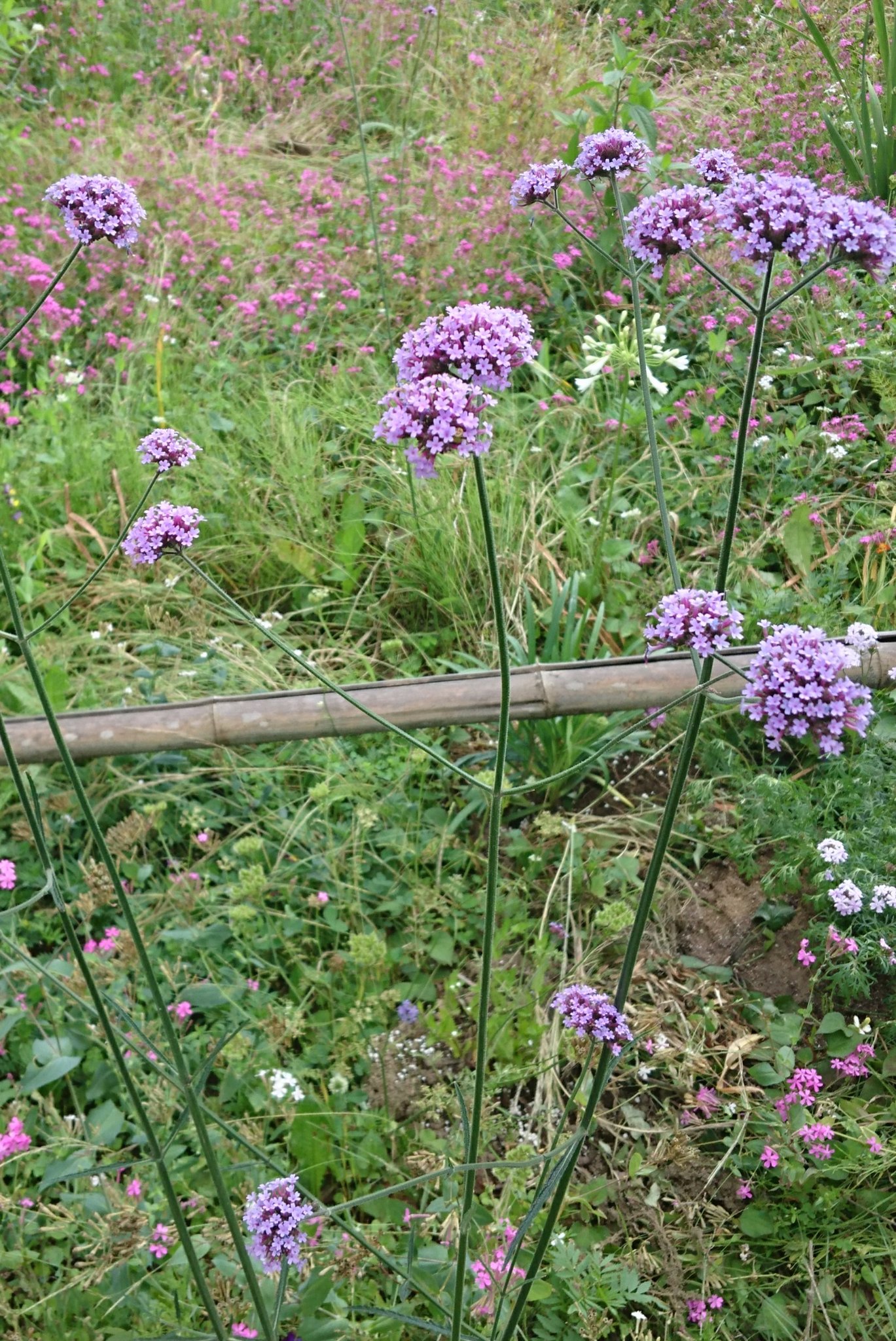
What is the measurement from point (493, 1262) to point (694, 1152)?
40cm

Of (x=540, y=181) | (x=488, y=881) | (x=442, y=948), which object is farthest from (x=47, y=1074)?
(x=540, y=181)

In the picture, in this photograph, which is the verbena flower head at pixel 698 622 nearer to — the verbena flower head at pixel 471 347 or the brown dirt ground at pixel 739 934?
the verbena flower head at pixel 471 347

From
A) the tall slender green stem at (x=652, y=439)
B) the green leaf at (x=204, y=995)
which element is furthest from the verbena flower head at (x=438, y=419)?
the green leaf at (x=204, y=995)

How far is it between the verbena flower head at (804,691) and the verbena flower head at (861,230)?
1.35ft

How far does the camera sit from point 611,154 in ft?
4.77

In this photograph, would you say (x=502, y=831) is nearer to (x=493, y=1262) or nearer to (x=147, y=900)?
(x=147, y=900)

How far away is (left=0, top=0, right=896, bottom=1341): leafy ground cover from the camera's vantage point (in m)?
1.91

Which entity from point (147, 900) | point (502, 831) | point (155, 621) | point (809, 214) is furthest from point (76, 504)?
point (809, 214)

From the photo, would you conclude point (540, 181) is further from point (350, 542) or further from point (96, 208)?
point (350, 542)

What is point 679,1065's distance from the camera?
2.13 m

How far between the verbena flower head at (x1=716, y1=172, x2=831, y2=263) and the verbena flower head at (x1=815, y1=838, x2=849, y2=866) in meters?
1.29

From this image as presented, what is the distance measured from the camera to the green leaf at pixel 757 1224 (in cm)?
191

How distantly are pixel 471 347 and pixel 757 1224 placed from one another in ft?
5.36

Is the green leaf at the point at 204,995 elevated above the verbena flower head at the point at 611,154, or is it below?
below
